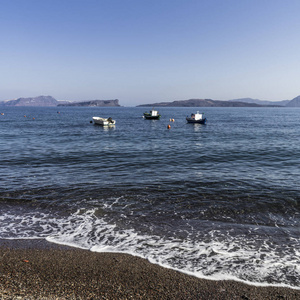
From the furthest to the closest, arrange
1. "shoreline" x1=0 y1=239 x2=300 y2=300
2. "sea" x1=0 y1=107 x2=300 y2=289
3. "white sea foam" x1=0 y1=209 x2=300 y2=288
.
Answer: "sea" x1=0 y1=107 x2=300 y2=289
"white sea foam" x1=0 y1=209 x2=300 y2=288
"shoreline" x1=0 y1=239 x2=300 y2=300

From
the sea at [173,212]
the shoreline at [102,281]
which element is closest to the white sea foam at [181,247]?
the sea at [173,212]

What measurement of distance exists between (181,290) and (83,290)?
257 cm

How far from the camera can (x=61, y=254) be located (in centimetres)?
823

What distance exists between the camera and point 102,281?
6.79 m

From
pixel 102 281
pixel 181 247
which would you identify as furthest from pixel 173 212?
pixel 102 281

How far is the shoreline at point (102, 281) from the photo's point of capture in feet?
20.5

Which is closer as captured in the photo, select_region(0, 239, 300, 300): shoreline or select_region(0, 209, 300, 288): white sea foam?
select_region(0, 239, 300, 300): shoreline

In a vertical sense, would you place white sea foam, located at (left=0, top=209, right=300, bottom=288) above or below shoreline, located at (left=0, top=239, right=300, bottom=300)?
below

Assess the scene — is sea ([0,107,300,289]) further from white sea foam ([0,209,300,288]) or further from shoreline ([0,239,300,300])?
shoreline ([0,239,300,300])

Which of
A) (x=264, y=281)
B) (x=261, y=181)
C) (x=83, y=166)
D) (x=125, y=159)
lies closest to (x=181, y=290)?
(x=264, y=281)

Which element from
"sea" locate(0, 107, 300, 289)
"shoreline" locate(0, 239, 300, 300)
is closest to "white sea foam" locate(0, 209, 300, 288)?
"sea" locate(0, 107, 300, 289)

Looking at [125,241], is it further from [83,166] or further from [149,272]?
[83,166]

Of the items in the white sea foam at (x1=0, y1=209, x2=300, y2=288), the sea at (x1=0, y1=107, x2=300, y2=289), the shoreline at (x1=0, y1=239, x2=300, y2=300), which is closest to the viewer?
the shoreline at (x1=0, y1=239, x2=300, y2=300)

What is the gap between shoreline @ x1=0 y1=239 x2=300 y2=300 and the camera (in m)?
6.25
